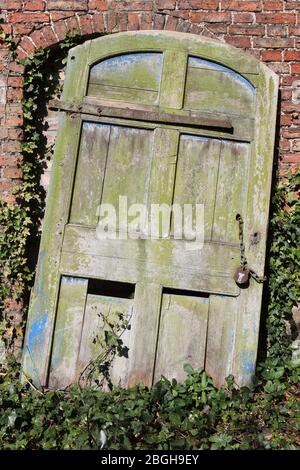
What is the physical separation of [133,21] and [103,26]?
0.22 m

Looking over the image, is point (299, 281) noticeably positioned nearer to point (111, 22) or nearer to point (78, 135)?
point (78, 135)

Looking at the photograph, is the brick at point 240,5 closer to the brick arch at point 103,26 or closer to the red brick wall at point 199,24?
the red brick wall at point 199,24

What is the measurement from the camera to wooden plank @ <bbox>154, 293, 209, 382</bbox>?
4191mm

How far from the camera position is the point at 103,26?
4453 millimetres

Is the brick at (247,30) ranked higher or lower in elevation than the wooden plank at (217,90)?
higher

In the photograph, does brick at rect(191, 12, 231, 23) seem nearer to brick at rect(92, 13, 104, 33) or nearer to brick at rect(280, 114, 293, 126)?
brick at rect(92, 13, 104, 33)

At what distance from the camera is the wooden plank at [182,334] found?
4.19m

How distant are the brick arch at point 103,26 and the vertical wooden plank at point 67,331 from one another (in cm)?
171

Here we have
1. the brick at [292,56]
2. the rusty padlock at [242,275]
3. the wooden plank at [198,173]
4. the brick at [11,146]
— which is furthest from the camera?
the brick at [292,56]

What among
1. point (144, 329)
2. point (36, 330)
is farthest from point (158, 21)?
point (36, 330)

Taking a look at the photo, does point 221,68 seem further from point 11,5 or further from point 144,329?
point 144,329

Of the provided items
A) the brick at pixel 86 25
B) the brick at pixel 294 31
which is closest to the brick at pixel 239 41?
the brick at pixel 294 31
